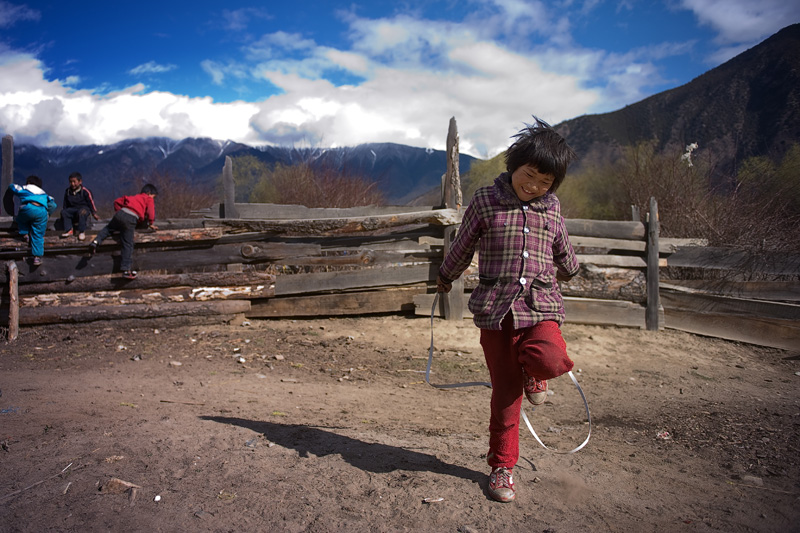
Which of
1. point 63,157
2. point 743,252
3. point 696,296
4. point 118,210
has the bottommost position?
point 696,296

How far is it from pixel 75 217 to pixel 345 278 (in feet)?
13.6

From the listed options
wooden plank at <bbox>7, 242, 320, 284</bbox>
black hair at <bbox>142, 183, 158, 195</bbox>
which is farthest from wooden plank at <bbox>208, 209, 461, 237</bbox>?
black hair at <bbox>142, 183, 158, 195</bbox>

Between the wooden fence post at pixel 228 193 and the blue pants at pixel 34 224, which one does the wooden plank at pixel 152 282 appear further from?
the wooden fence post at pixel 228 193

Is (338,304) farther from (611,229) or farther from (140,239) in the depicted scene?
(611,229)

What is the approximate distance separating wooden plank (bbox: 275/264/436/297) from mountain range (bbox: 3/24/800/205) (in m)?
7.30

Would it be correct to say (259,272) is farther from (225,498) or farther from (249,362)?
(225,498)

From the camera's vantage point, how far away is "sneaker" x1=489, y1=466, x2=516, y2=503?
248 centimetres

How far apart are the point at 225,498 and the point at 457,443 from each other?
147 cm

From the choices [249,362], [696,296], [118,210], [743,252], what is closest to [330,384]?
[249,362]

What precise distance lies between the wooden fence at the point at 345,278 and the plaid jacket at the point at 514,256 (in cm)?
460

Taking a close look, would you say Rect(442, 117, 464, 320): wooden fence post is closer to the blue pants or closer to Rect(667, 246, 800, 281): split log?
Rect(667, 246, 800, 281): split log

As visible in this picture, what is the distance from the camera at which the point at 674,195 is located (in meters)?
10.0

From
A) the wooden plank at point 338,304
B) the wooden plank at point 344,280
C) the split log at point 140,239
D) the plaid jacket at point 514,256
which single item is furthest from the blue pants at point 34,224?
the plaid jacket at point 514,256

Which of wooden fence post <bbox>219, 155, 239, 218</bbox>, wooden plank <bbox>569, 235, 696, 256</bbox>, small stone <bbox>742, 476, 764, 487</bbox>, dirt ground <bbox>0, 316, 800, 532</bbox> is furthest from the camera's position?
wooden fence post <bbox>219, 155, 239, 218</bbox>
